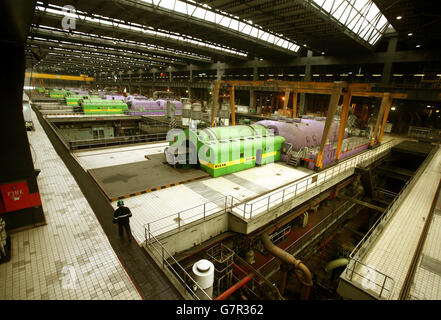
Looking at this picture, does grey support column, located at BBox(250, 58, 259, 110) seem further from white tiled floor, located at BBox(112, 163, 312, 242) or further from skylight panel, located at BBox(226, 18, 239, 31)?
white tiled floor, located at BBox(112, 163, 312, 242)

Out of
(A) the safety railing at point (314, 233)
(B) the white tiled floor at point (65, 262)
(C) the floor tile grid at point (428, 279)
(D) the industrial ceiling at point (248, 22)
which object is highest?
(D) the industrial ceiling at point (248, 22)

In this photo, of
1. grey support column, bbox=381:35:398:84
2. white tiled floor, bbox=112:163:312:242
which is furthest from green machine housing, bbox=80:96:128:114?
grey support column, bbox=381:35:398:84

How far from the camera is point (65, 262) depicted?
221 inches

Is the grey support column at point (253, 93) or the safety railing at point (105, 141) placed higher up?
the grey support column at point (253, 93)

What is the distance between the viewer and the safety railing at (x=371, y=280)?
5.24 meters

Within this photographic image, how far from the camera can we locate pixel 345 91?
41.2 ft

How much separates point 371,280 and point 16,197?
992 centimetres

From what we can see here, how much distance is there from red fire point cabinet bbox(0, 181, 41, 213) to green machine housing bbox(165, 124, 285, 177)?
6.60 metres

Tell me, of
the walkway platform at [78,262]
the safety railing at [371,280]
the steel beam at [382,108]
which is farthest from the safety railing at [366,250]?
the steel beam at [382,108]

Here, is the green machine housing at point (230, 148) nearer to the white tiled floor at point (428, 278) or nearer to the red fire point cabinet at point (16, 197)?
the red fire point cabinet at point (16, 197)

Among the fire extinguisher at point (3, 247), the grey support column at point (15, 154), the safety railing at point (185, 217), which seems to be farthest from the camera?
the safety railing at point (185, 217)

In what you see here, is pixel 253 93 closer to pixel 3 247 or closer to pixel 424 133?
pixel 424 133

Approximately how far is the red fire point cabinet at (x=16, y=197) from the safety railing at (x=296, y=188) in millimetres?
6637
